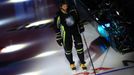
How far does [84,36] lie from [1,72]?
90.3 inches

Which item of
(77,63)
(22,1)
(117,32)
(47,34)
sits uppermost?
(22,1)

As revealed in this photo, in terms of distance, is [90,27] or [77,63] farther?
[90,27]

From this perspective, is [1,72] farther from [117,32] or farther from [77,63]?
[117,32]

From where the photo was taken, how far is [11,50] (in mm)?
6055

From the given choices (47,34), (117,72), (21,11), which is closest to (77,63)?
(117,72)

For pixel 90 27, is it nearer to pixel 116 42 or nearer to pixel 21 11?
pixel 116 42

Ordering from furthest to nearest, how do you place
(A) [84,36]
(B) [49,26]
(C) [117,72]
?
(B) [49,26] < (A) [84,36] < (C) [117,72]

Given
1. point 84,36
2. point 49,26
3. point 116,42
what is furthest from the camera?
point 49,26

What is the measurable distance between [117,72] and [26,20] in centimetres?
328

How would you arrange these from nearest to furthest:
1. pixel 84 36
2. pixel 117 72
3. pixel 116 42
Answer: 1. pixel 117 72
2. pixel 116 42
3. pixel 84 36

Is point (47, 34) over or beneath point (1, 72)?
over

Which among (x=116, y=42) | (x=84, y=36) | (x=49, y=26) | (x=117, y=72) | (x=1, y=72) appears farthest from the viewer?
(x=49, y=26)

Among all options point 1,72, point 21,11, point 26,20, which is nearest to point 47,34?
point 26,20

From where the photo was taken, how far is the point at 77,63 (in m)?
5.50
